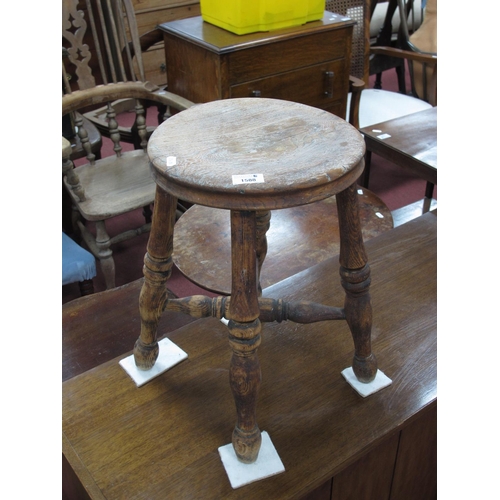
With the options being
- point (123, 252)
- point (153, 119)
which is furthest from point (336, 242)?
point (153, 119)

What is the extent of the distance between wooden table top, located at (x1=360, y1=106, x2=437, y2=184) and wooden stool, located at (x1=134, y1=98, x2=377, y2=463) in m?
1.16

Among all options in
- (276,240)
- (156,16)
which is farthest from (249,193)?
(156,16)

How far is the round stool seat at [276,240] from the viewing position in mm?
1562

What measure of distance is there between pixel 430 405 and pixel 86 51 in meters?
1.85

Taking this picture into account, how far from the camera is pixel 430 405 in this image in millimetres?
1068

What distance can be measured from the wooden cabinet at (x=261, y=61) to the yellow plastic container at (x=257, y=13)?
0.10 feet

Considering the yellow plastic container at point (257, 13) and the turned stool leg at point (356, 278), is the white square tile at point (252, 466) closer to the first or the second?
the turned stool leg at point (356, 278)

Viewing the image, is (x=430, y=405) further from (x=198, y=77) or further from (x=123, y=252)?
(x=123, y=252)

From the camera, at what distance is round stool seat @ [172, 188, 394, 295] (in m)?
1.56

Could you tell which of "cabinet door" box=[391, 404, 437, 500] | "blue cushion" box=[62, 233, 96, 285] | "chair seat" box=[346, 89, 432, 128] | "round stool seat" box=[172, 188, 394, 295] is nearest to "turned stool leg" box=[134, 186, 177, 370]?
"round stool seat" box=[172, 188, 394, 295]

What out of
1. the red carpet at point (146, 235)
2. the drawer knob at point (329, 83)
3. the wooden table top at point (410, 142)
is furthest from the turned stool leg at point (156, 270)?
the drawer knob at point (329, 83)

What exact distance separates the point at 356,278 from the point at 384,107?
1991 mm

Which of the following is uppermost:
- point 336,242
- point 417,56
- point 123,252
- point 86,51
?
point 86,51

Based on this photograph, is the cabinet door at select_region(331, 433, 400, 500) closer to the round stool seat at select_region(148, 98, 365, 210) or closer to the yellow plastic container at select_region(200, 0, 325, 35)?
the round stool seat at select_region(148, 98, 365, 210)
